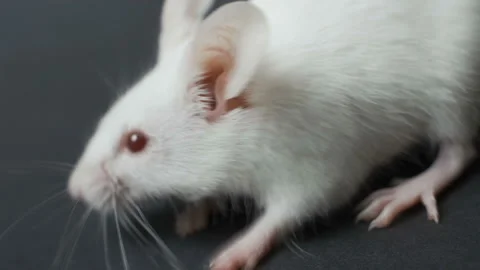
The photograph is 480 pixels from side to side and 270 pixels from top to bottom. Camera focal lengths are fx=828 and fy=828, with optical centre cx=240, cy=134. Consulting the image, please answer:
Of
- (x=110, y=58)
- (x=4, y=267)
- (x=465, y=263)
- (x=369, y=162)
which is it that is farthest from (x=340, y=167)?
(x=110, y=58)

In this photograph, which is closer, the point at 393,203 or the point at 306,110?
the point at 306,110

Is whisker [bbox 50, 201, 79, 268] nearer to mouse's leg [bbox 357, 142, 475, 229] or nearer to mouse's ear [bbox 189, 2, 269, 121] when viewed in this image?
mouse's ear [bbox 189, 2, 269, 121]

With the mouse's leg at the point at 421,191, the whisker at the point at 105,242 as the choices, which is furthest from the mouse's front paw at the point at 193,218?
the mouse's leg at the point at 421,191

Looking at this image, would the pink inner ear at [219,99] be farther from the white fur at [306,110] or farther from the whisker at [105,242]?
the whisker at [105,242]

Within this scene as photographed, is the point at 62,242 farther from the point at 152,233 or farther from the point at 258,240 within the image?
the point at 258,240

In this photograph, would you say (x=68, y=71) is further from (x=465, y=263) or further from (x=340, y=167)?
(x=465, y=263)

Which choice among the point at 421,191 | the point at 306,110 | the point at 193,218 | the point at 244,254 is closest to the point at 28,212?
the point at 193,218

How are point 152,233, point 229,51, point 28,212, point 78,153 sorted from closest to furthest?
point 229,51 < point 152,233 < point 28,212 < point 78,153
